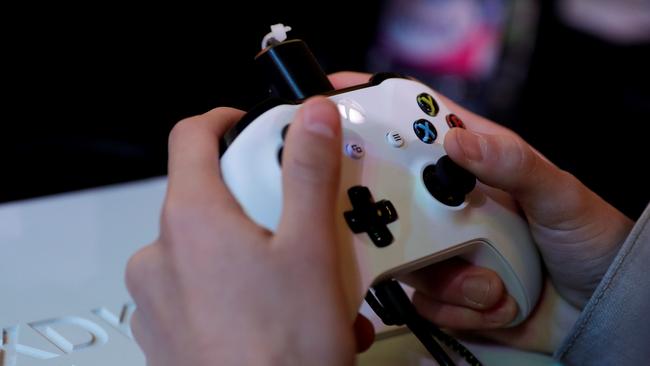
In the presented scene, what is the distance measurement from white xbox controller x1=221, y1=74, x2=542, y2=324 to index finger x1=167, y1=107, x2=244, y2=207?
1cm

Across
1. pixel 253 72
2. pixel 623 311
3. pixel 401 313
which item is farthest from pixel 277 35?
pixel 253 72

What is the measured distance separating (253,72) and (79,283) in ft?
2.04

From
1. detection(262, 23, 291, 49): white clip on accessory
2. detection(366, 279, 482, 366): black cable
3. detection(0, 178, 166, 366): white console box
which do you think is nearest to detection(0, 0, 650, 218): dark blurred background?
detection(0, 178, 166, 366): white console box

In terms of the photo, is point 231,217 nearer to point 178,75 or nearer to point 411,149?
point 411,149

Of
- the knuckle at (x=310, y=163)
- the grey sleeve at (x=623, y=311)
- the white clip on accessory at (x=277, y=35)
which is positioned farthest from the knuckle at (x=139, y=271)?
the grey sleeve at (x=623, y=311)

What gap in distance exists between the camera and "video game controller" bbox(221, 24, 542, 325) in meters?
0.45

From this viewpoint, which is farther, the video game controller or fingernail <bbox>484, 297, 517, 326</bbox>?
fingernail <bbox>484, 297, 517, 326</bbox>

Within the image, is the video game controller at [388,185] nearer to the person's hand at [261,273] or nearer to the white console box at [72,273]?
the person's hand at [261,273]

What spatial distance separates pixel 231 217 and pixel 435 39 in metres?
1.41

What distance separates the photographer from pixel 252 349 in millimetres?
387

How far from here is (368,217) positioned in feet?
1.52

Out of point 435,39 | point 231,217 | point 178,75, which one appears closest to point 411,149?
point 231,217

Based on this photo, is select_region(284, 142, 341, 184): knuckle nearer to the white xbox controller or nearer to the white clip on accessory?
the white xbox controller

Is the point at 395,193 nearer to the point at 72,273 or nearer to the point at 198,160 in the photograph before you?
the point at 198,160
